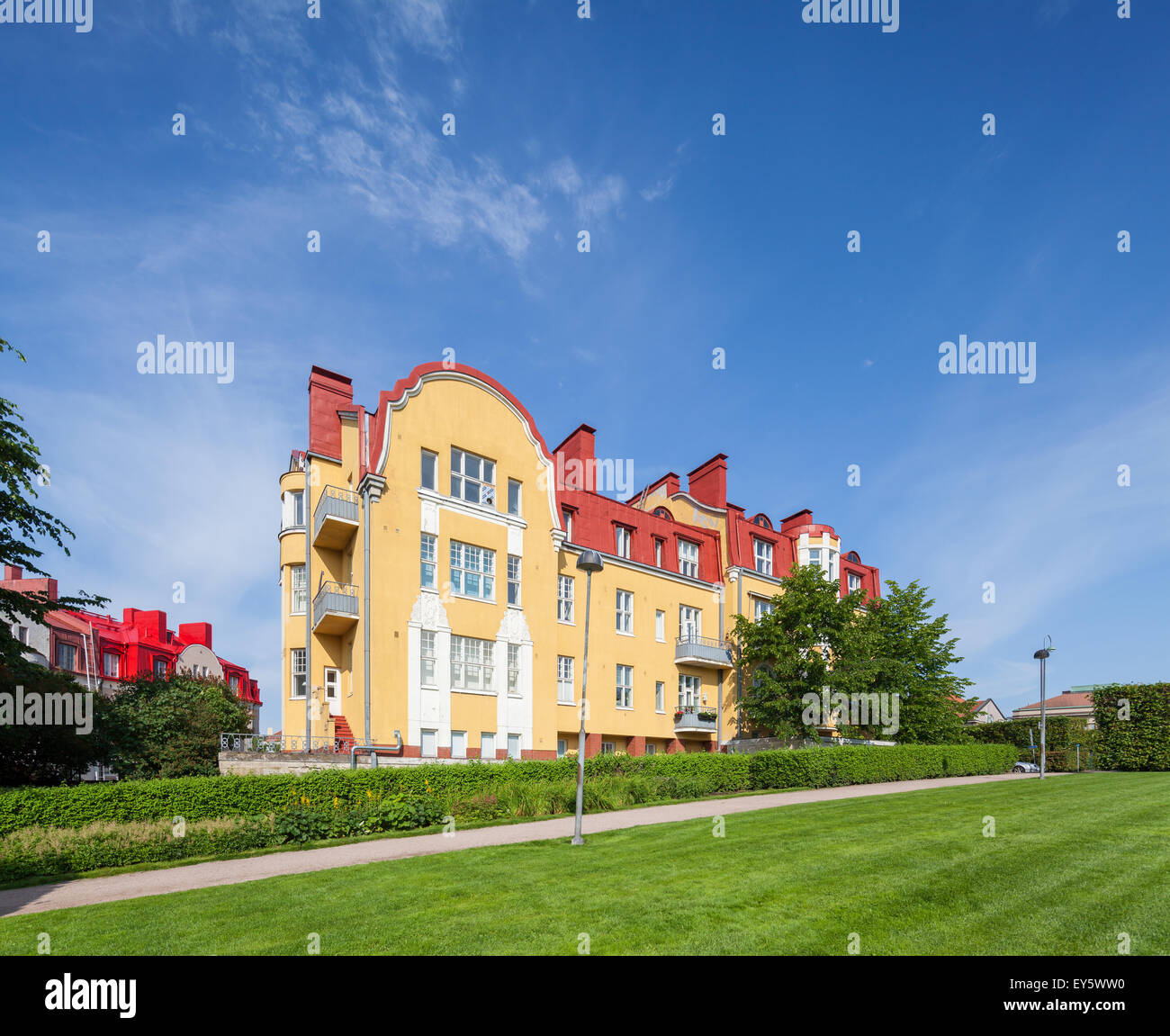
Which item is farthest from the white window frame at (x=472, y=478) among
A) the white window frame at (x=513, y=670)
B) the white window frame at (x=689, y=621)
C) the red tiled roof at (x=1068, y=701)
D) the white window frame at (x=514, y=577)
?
the red tiled roof at (x=1068, y=701)

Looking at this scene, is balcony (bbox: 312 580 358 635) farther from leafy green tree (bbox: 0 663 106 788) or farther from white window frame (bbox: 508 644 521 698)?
leafy green tree (bbox: 0 663 106 788)

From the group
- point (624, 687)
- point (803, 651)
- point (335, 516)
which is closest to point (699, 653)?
point (624, 687)

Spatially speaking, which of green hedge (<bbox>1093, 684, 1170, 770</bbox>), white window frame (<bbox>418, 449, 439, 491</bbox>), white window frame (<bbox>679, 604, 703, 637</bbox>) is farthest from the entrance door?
green hedge (<bbox>1093, 684, 1170, 770</bbox>)

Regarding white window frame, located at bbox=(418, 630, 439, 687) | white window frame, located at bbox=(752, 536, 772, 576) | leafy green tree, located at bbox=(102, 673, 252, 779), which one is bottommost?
leafy green tree, located at bbox=(102, 673, 252, 779)

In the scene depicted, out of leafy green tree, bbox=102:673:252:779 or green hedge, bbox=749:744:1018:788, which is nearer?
leafy green tree, bbox=102:673:252:779

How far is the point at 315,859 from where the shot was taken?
1434 cm

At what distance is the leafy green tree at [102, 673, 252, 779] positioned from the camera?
2042 cm

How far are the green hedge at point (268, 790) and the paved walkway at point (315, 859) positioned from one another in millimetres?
2210

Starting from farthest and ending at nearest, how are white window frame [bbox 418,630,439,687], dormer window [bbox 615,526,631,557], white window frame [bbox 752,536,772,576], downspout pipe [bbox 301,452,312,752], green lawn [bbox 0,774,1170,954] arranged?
white window frame [bbox 752,536,772,576] < dormer window [bbox 615,526,631,557] < white window frame [bbox 418,630,439,687] < downspout pipe [bbox 301,452,312,752] < green lawn [bbox 0,774,1170,954]

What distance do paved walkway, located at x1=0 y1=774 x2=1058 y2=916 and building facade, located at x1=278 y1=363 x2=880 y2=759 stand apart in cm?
795

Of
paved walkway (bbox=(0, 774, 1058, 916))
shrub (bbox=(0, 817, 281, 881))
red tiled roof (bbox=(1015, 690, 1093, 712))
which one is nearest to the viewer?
paved walkway (bbox=(0, 774, 1058, 916))

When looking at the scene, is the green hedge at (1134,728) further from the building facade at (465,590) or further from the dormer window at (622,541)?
the dormer window at (622,541)

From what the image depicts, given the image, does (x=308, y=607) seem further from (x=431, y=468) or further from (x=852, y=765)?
(x=852, y=765)
